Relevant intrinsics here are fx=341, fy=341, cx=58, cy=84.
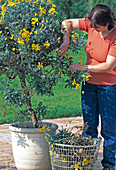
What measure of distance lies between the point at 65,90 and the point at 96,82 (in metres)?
7.12

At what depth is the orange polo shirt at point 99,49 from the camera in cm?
376

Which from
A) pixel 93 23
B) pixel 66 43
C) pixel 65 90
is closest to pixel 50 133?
pixel 66 43

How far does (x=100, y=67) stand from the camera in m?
3.71

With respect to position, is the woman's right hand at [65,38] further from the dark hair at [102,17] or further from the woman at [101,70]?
the dark hair at [102,17]

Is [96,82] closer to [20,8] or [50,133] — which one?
[50,133]

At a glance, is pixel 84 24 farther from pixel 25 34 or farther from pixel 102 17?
pixel 25 34

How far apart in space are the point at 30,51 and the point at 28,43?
0.09 m

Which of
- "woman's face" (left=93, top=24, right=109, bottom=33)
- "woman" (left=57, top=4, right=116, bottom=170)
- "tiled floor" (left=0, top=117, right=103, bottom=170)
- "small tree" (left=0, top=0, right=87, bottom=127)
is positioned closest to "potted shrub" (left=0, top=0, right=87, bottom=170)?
"small tree" (left=0, top=0, right=87, bottom=127)

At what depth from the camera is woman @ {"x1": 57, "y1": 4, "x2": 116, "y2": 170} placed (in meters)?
3.66

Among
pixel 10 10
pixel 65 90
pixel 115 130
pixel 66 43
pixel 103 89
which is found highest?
pixel 10 10

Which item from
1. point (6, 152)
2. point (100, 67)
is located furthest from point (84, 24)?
point (6, 152)

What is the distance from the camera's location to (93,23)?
3.64 meters

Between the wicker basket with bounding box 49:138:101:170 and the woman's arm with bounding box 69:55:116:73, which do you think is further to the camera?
the woman's arm with bounding box 69:55:116:73

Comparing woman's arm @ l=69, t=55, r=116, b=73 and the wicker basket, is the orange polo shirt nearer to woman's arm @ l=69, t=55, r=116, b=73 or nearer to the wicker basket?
woman's arm @ l=69, t=55, r=116, b=73
